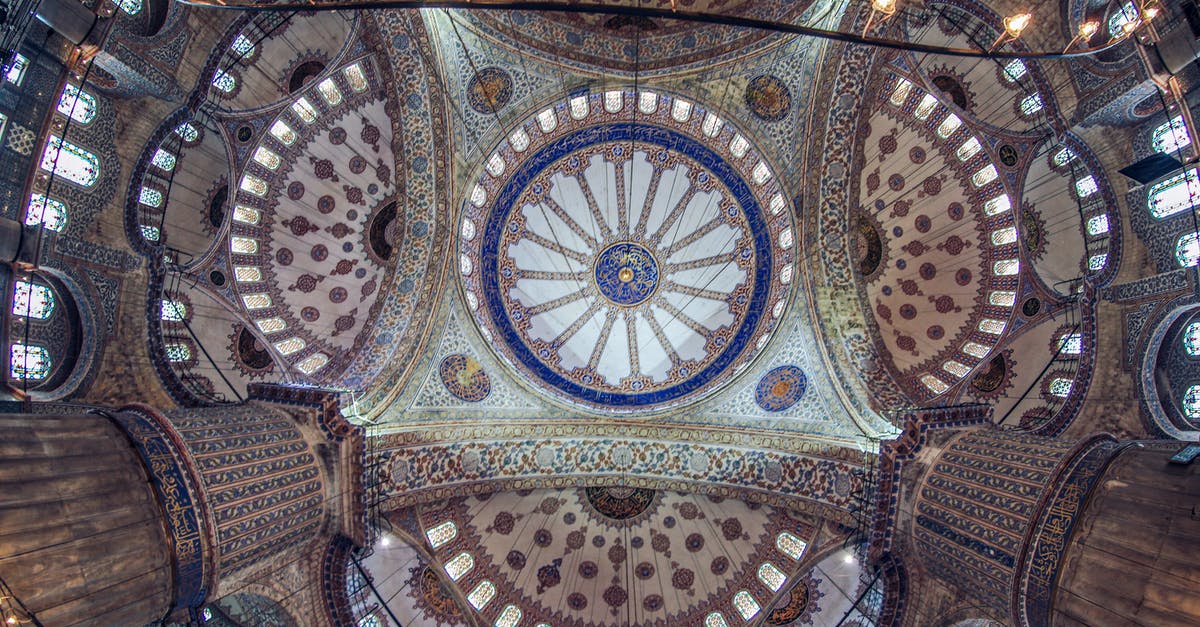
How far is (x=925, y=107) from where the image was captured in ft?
35.1

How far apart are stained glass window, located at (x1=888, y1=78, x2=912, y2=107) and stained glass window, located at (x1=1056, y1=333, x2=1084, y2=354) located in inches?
228

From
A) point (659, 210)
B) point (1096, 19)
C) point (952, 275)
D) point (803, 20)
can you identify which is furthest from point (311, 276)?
Result: point (1096, 19)

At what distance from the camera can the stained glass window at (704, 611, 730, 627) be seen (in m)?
12.3

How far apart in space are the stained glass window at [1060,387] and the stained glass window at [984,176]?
4310 mm

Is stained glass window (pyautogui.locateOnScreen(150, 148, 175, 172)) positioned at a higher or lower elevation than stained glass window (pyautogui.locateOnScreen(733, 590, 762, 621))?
higher

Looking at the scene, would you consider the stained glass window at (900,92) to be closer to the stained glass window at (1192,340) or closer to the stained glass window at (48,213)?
the stained glass window at (1192,340)

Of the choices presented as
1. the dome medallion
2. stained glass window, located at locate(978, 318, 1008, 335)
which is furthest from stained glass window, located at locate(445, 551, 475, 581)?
stained glass window, located at locate(978, 318, 1008, 335)

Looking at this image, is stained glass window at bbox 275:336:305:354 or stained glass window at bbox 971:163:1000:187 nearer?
stained glass window at bbox 971:163:1000:187

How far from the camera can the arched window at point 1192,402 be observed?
8.91 m

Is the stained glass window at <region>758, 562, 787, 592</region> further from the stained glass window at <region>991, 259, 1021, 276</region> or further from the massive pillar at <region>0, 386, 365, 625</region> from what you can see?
the massive pillar at <region>0, 386, 365, 625</region>

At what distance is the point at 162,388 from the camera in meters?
9.76

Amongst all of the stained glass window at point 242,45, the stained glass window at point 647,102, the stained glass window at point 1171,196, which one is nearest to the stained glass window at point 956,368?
the stained glass window at point 1171,196

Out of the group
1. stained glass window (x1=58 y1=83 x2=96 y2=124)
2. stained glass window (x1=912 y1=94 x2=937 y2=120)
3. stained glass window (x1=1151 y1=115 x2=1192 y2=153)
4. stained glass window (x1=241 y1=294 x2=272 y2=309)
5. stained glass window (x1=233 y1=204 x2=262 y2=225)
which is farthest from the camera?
stained glass window (x1=241 y1=294 x2=272 y2=309)

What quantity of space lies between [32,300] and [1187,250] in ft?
61.7
